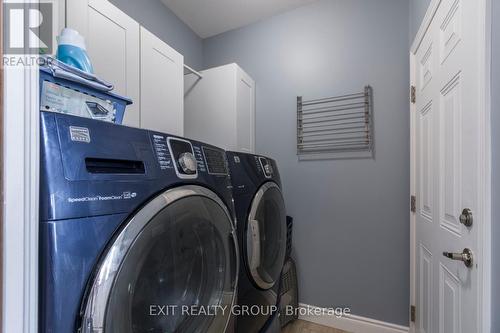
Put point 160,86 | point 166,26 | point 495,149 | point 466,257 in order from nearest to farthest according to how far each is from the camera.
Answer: point 495,149, point 466,257, point 160,86, point 166,26

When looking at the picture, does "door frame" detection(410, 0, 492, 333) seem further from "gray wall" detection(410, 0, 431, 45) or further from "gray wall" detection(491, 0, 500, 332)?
"gray wall" detection(410, 0, 431, 45)

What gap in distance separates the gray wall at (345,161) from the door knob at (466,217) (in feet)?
2.99

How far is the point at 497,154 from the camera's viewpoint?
0.74 metres

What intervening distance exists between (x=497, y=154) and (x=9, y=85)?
1.17m

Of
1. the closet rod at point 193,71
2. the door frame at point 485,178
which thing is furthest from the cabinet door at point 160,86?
the door frame at point 485,178

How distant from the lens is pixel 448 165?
3.44ft

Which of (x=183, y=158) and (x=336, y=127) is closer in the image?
(x=183, y=158)

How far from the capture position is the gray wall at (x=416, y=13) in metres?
1.40

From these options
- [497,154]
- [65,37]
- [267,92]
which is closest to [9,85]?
[65,37]

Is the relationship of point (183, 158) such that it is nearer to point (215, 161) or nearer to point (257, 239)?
point (215, 161)

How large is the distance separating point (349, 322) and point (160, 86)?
210 cm

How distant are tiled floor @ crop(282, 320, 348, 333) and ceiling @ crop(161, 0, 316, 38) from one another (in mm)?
2574

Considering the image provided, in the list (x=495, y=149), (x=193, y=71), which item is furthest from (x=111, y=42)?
(x=495, y=149)

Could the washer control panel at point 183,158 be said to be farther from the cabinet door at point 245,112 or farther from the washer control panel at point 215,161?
the cabinet door at point 245,112
